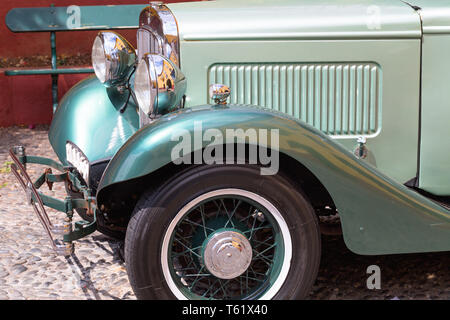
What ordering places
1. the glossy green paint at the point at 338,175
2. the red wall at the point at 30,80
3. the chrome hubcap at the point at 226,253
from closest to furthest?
the glossy green paint at the point at 338,175
the chrome hubcap at the point at 226,253
the red wall at the point at 30,80

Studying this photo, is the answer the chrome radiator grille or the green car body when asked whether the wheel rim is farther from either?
the chrome radiator grille

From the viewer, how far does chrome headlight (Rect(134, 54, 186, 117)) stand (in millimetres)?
2648

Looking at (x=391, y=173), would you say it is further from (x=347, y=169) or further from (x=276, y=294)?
(x=276, y=294)

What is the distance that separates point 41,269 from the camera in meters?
3.30

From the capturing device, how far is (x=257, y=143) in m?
2.45

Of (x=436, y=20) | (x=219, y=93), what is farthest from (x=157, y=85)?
(x=436, y=20)

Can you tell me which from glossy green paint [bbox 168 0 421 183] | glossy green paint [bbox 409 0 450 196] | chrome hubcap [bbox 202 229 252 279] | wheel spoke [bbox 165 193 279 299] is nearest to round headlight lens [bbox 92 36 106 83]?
glossy green paint [bbox 168 0 421 183]

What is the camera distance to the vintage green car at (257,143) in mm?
2469

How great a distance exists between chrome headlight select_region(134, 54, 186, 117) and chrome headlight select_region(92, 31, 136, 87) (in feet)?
2.34

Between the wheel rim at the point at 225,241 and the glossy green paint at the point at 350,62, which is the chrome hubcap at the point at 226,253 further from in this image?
the glossy green paint at the point at 350,62

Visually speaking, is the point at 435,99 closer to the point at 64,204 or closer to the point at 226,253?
the point at 226,253

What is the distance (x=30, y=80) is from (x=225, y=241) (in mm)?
4639

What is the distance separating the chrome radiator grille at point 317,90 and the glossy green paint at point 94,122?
613 mm

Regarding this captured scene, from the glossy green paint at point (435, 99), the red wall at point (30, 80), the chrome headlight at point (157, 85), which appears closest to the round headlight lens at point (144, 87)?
the chrome headlight at point (157, 85)
